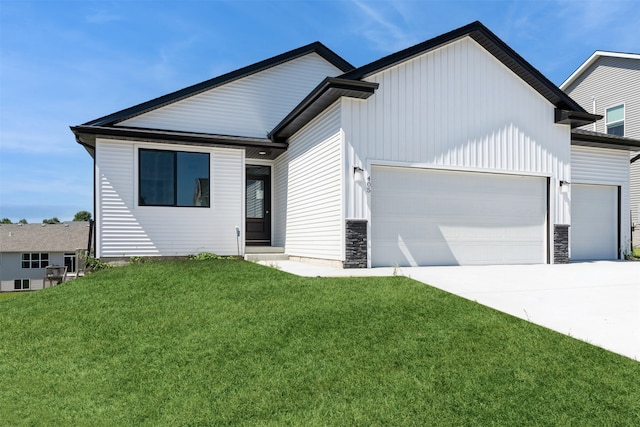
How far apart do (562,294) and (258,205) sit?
953 centimetres

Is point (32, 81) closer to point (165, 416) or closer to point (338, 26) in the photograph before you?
point (338, 26)

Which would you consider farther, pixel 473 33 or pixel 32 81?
pixel 32 81

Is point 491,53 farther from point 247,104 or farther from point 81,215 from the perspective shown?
point 81,215

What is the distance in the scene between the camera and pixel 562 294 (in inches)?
258

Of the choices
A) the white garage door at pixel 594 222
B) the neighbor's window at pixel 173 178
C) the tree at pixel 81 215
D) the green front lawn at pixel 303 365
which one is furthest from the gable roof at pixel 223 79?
the tree at pixel 81 215

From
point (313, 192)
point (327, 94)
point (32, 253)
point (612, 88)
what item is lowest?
point (32, 253)

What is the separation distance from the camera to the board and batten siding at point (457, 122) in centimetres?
941

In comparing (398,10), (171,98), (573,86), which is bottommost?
(171,98)

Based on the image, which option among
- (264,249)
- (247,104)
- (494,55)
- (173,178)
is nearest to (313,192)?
(264,249)

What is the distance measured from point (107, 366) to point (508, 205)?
1026 centimetres

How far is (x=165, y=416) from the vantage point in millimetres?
3246

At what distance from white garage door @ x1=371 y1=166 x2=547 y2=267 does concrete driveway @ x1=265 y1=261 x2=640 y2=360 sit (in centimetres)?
87

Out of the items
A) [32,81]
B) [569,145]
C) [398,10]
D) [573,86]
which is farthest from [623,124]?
[32,81]

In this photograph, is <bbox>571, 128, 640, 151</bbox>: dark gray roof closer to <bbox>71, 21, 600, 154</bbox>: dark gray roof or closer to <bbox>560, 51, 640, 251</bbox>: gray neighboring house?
<bbox>71, 21, 600, 154</bbox>: dark gray roof
